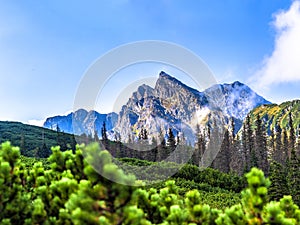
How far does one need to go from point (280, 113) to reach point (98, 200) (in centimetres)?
17527

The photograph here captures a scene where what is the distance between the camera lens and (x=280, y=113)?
166875 millimetres

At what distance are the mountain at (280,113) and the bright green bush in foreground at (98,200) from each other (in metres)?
149

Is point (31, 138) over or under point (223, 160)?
over

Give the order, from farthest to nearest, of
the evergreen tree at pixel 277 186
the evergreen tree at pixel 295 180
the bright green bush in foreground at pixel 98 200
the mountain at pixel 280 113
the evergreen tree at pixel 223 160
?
1. the mountain at pixel 280 113
2. the evergreen tree at pixel 223 160
3. the evergreen tree at pixel 295 180
4. the evergreen tree at pixel 277 186
5. the bright green bush in foreground at pixel 98 200

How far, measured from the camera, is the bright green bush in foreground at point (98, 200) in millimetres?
3041

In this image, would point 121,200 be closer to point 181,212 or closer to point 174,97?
point 181,212

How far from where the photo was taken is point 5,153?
3693 millimetres

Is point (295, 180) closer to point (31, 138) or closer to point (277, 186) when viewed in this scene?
point (277, 186)

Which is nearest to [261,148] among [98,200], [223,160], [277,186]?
[223,160]

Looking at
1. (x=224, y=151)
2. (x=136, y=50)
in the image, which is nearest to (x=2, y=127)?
(x=224, y=151)

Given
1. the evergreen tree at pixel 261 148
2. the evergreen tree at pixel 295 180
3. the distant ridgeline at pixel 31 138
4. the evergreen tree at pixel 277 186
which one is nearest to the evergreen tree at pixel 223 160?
the evergreen tree at pixel 261 148

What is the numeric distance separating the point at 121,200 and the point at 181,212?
76 centimetres

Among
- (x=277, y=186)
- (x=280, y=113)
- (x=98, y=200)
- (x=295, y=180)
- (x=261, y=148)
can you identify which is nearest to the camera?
(x=98, y=200)

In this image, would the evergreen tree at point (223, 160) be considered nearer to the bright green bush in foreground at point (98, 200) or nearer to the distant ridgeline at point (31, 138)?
the distant ridgeline at point (31, 138)
